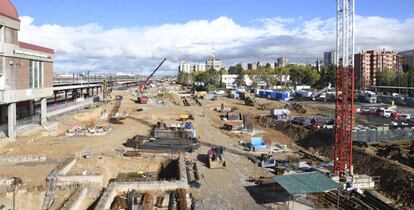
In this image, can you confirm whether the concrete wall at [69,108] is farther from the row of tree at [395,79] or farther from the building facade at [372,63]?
the building facade at [372,63]

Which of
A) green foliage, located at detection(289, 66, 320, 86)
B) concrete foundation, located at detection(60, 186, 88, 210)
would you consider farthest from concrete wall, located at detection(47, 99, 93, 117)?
green foliage, located at detection(289, 66, 320, 86)

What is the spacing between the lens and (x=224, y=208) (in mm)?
21078

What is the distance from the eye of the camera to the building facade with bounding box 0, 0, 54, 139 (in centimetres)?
3297

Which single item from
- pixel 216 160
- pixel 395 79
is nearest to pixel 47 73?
pixel 216 160

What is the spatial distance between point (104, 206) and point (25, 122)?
24.2m

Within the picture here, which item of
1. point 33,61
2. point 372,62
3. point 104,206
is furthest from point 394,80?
point 104,206

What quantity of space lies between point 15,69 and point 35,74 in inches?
198

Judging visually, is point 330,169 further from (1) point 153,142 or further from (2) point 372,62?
(2) point 372,62

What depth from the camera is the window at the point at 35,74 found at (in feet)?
126

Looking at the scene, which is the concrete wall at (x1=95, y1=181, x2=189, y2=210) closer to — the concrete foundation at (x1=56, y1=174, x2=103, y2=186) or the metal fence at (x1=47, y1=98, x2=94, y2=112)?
the concrete foundation at (x1=56, y1=174, x2=103, y2=186)

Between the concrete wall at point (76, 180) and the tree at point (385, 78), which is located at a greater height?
the tree at point (385, 78)

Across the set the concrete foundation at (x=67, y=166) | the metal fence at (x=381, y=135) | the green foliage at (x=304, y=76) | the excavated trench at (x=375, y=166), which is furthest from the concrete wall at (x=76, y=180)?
the green foliage at (x=304, y=76)

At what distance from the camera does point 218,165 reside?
29.4 metres

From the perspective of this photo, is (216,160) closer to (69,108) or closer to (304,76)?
(69,108)
